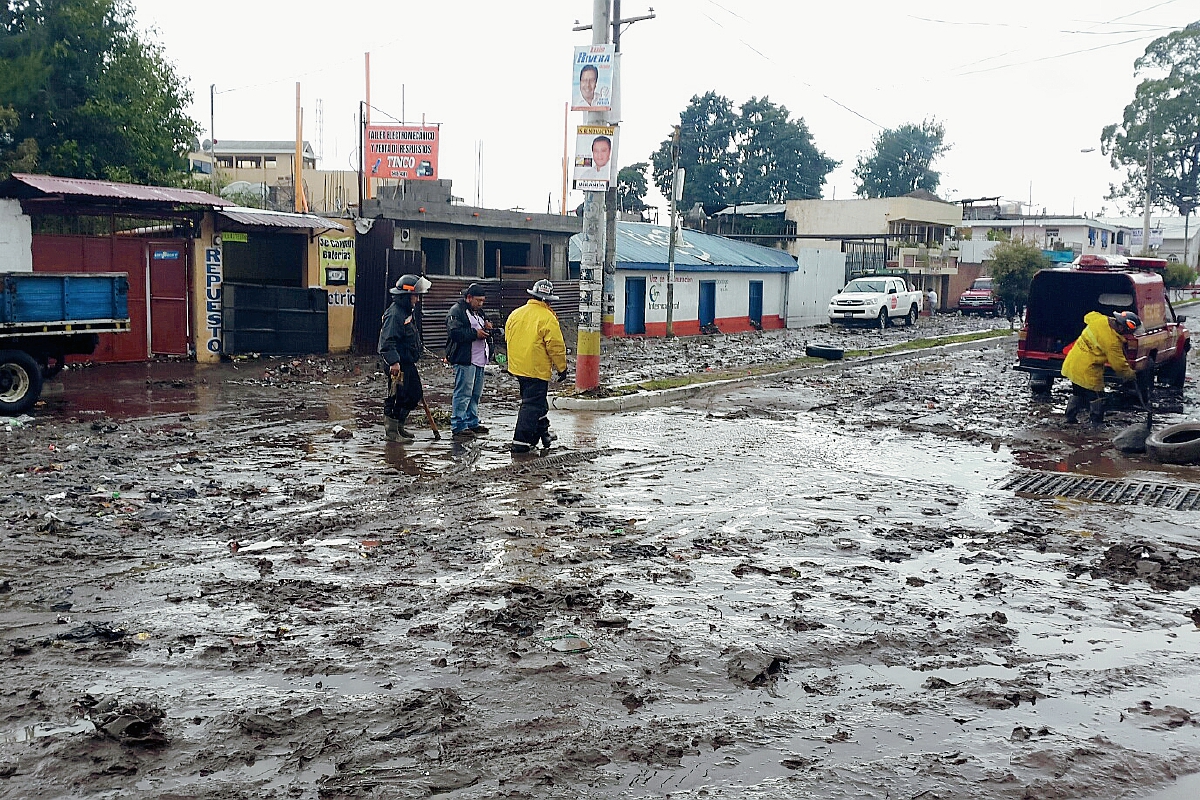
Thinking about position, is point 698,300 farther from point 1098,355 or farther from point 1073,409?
point 1098,355

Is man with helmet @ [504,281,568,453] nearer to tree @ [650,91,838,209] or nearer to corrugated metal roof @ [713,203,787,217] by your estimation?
corrugated metal roof @ [713,203,787,217]

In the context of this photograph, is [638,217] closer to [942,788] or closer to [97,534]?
[97,534]

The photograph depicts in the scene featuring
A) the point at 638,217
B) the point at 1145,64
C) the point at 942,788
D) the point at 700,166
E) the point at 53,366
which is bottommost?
the point at 942,788

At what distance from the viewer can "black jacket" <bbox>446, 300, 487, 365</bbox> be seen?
11914 millimetres

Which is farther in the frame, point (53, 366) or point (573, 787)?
point (53, 366)

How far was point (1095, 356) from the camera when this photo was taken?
46.4 ft

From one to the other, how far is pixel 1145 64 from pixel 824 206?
40820mm

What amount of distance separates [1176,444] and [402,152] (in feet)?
83.3

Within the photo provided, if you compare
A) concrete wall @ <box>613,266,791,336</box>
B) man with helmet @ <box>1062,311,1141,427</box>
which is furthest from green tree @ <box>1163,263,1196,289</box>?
man with helmet @ <box>1062,311,1141,427</box>

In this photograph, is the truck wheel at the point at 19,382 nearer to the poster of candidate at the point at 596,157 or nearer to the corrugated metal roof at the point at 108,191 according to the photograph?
the corrugated metal roof at the point at 108,191

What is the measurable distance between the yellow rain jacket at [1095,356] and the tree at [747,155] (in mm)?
63279

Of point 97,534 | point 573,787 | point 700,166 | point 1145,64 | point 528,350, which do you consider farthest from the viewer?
point 1145,64

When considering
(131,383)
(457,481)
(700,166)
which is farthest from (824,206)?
(457,481)

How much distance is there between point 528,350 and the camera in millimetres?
11219
